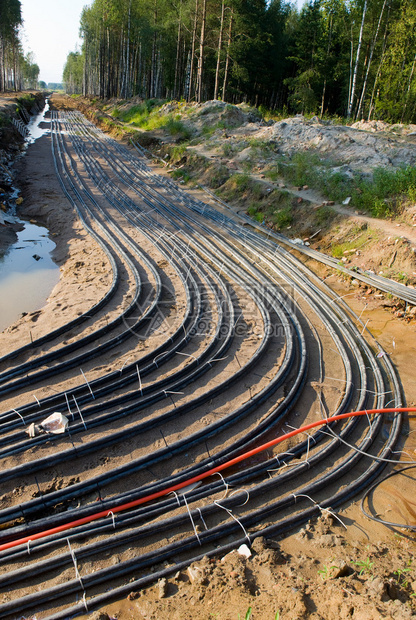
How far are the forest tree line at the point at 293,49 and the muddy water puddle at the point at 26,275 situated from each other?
20.5 meters

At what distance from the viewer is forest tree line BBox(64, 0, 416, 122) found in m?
23.5

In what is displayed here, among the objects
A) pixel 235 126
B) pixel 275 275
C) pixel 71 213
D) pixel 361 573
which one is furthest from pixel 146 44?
pixel 361 573

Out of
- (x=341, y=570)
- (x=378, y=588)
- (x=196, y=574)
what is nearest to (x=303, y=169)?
(x=341, y=570)

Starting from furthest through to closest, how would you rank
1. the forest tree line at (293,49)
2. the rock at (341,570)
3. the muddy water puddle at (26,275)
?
the forest tree line at (293,49) → the muddy water puddle at (26,275) → the rock at (341,570)

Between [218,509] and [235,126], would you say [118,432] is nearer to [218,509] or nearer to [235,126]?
[218,509]

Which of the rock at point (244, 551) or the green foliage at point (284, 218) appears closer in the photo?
the rock at point (244, 551)

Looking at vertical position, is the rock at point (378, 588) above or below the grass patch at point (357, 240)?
below

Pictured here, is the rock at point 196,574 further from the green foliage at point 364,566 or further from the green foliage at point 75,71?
the green foliage at point 75,71

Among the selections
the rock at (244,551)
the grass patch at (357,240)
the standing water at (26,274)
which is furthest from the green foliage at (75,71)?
the rock at (244,551)

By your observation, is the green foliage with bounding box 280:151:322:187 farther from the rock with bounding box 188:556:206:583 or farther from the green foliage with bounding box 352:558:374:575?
the rock with bounding box 188:556:206:583

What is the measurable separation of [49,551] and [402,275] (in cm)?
1007

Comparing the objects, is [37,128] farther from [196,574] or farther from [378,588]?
[378,588]

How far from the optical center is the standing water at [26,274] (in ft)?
32.2

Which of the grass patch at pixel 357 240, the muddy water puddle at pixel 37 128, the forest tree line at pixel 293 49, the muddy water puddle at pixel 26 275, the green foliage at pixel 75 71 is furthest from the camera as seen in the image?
the green foliage at pixel 75 71
